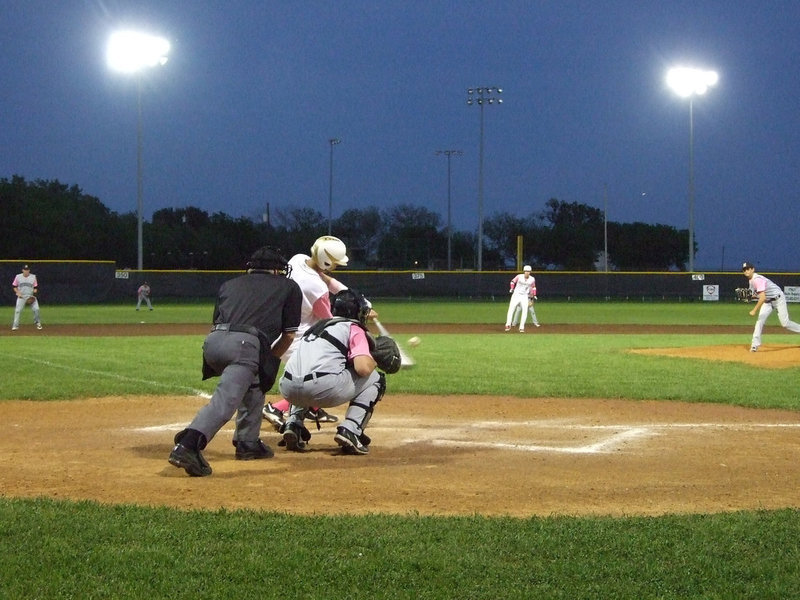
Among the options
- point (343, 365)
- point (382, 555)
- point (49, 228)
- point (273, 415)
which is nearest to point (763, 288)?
point (273, 415)

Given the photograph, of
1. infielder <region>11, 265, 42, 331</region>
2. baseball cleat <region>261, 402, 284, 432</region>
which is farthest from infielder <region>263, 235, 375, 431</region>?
infielder <region>11, 265, 42, 331</region>

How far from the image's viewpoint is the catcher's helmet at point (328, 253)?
8086mm

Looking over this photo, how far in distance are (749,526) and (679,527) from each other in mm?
394

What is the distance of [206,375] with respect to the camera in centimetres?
731

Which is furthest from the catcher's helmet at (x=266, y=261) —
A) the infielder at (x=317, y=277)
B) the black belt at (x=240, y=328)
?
the infielder at (x=317, y=277)

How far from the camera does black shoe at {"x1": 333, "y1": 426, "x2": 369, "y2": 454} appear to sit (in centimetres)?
752

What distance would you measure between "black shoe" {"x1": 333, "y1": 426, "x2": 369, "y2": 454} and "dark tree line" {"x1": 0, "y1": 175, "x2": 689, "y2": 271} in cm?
6323

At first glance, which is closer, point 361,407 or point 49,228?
point 361,407

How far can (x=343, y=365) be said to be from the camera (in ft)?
24.0

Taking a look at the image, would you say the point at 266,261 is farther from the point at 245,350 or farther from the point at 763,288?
the point at 763,288

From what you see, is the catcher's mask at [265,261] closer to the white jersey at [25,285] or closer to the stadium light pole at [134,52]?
the white jersey at [25,285]

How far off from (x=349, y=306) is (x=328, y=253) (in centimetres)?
83

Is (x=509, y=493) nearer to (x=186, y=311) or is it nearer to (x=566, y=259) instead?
(x=186, y=311)

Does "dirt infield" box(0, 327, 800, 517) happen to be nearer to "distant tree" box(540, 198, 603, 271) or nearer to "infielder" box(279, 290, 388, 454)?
"infielder" box(279, 290, 388, 454)
